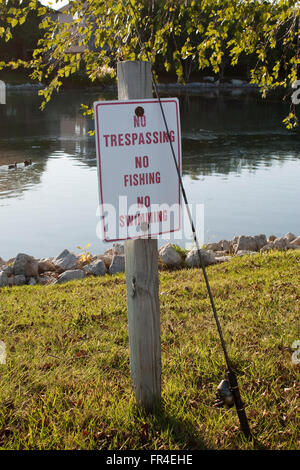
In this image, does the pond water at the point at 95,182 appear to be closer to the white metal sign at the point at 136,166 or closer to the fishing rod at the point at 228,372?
the fishing rod at the point at 228,372

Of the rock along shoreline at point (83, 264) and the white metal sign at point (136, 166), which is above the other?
the white metal sign at point (136, 166)

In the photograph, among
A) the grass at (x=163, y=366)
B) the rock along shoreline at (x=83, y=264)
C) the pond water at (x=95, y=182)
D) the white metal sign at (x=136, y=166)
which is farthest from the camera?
the pond water at (x=95, y=182)

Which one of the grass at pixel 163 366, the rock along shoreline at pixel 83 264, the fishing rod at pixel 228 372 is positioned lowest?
the rock along shoreline at pixel 83 264

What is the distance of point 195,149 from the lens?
854 inches

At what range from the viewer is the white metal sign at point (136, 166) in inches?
105

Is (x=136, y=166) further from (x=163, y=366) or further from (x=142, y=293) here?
(x=163, y=366)

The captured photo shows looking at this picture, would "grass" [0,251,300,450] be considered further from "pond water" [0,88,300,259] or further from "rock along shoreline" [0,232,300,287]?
"pond water" [0,88,300,259]

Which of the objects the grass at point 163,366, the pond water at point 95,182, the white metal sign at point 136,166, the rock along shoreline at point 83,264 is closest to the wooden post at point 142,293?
the white metal sign at point 136,166

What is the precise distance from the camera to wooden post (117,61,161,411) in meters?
2.74

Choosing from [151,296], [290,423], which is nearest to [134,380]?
[151,296]

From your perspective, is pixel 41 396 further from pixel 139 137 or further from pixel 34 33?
pixel 34 33

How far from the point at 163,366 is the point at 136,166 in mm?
1685

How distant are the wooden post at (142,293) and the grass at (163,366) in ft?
0.90

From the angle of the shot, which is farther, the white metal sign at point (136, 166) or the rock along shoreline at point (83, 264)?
the rock along shoreline at point (83, 264)
